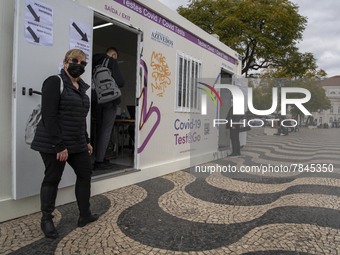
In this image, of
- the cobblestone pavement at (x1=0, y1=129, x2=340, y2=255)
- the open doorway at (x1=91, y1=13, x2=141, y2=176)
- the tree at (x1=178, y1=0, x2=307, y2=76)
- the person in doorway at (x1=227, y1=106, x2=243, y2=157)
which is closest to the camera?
the cobblestone pavement at (x1=0, y1=129, x2=340, y2=255)

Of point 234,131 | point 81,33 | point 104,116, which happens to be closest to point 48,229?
point 81,33

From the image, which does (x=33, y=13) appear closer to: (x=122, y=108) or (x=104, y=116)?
(x=104, y=116)

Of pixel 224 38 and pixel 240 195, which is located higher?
pixel 224 38

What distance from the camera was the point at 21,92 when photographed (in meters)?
3.53

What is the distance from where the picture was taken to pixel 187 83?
7.35m

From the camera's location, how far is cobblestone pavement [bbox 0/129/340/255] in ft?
10.3

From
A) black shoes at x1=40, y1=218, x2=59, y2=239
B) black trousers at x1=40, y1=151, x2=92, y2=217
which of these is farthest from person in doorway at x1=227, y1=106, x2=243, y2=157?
black shoes at x1=40, y1=218, x2=59, y2=239

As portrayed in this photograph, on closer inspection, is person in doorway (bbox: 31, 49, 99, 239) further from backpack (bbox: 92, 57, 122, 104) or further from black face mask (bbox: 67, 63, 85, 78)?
backpack (bbox: 92, 57, 122, 104)

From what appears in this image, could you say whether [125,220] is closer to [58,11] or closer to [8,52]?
[8,52]

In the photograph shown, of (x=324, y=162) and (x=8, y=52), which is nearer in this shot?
(x=8, y=52)

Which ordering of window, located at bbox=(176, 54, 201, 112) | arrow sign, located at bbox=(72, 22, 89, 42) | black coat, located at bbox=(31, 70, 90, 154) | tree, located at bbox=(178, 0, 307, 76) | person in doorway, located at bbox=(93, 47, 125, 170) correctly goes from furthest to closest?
tree, located at bbox=(178, 0, 307, 76) → window, located at bbox=(176, 54, 201, 112) → person in doorway, located at bbox=(93, 47, 125, 170) → arrow sign, located at bbox=(72, 22, 89, 42) → black coat, located at bbox=(31, 70, 90, 154)

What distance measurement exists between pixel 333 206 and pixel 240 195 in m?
1.39

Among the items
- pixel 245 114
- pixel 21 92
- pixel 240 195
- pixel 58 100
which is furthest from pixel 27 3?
pixel 245 114

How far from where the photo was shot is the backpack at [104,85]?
5.31 m
